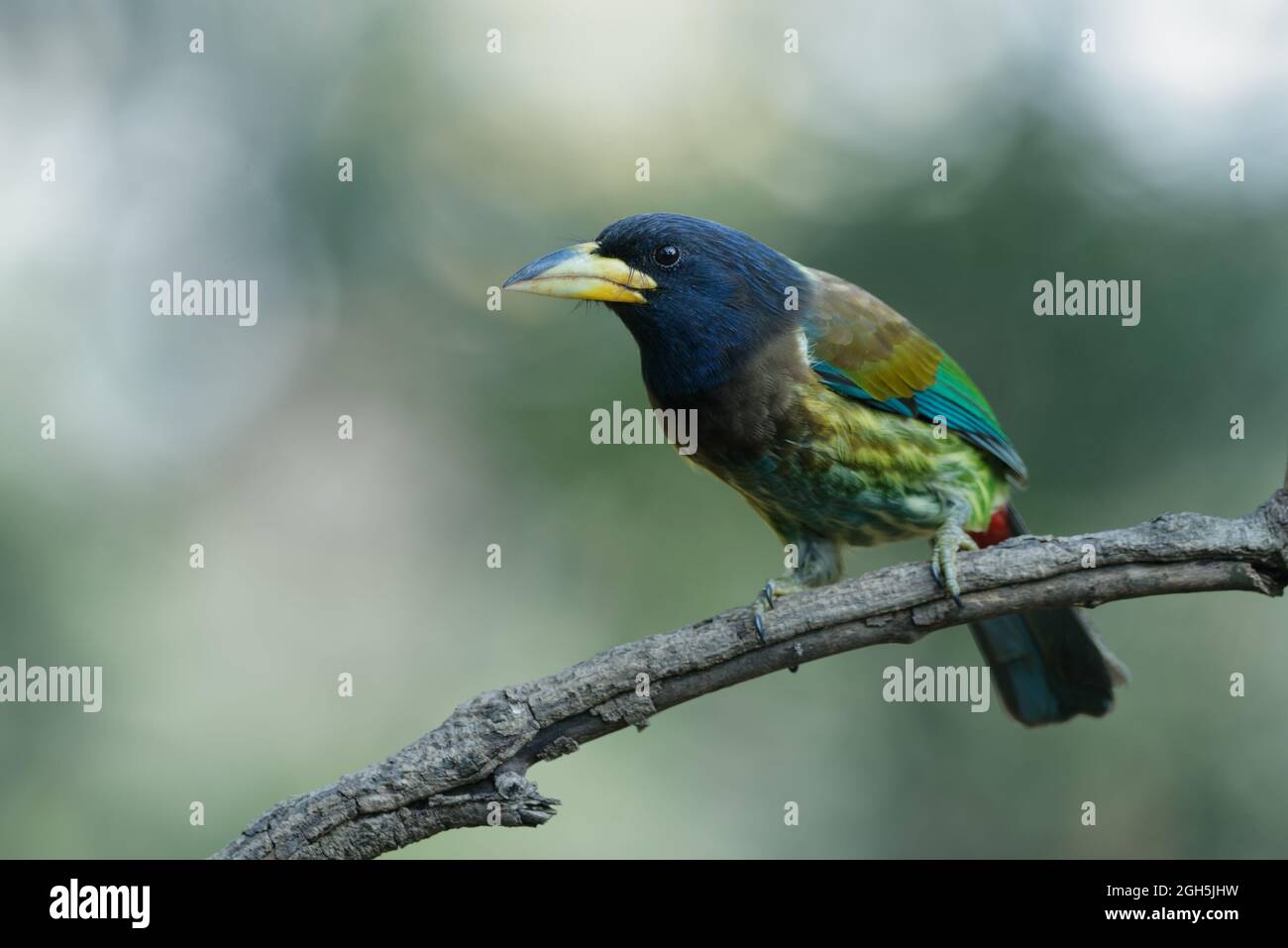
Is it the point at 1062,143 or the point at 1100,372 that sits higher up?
the point at 1062,143

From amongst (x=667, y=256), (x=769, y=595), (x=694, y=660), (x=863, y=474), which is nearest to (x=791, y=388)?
(x=863, y=474)

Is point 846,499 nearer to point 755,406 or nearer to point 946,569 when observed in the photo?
point 755,406

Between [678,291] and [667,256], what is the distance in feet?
0.42

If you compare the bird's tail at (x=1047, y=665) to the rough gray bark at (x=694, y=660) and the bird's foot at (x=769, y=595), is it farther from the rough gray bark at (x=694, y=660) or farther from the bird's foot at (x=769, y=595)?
the rough gray bark at (x=694, y=660)

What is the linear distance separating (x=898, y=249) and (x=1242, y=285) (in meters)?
1.81

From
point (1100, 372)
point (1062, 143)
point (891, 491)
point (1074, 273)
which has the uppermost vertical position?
point (1062, 143)

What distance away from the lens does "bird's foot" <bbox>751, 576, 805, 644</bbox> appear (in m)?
3.65

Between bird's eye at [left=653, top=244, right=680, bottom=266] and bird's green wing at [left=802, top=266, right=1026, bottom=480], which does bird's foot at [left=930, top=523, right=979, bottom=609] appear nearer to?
bird's green wing at [left=802, top=266, right=1026, bottom=480]

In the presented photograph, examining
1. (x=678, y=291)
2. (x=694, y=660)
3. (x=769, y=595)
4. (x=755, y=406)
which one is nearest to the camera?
(x=694, y=660)

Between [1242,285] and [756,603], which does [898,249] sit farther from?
[756,603]

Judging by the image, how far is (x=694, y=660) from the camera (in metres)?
3.65

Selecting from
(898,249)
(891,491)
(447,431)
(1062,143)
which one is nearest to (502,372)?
(447,431)

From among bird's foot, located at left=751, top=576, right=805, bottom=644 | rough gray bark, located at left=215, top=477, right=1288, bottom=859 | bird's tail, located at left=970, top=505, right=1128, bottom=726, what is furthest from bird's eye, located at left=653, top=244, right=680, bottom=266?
bird's tail, located at left=970, top=505, right=1128, bottom=726

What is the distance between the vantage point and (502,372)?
791 centimetres
